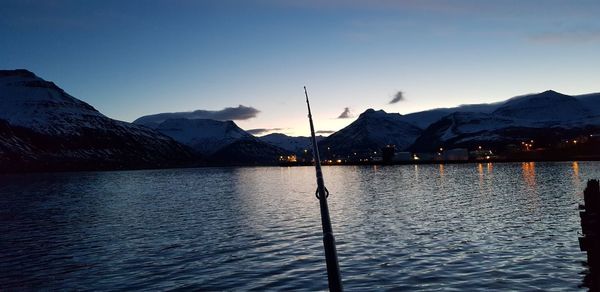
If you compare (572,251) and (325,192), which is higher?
(325,192)

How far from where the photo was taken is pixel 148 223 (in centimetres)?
5966

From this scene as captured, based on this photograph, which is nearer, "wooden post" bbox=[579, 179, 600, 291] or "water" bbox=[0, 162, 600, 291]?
"wooden post" bbox=[579, 179, 600, 291]

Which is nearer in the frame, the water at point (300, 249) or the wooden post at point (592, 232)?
the wooden post at point (592, 232)

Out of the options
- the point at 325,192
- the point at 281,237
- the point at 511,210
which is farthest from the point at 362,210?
the point at 325,192

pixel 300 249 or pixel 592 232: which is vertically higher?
pixel 592 232

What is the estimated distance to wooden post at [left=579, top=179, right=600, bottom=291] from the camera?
73.6 feet

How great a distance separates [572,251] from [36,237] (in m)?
49.2

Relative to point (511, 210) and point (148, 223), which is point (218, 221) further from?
point (511, 210)

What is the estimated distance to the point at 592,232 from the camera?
23.3 metres

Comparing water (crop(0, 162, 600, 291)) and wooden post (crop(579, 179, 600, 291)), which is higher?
wooden post (crop(579, 179, 600, 291))

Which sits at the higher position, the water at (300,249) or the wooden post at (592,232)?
the wooden post at (592,232)

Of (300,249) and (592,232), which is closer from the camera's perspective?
(592,232)

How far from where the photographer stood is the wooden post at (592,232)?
73.6 feet

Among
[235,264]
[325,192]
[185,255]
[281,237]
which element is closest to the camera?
[325,192]
